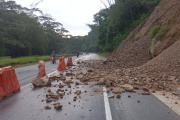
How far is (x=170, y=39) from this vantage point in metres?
13.4

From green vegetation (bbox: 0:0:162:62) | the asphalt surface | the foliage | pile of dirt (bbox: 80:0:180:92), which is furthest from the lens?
the foliage

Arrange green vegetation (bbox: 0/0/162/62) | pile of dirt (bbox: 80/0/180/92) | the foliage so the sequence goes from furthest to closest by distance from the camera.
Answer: the foliage → green vegetation (bbox: 0/0/162/62) → pile of dirt (bbox: 80/0/180/92)

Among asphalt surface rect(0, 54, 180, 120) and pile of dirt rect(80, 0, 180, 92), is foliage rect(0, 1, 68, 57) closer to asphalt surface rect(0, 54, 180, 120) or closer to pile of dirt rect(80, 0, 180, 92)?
pile of dirt rect(80, 0, 180, 92)

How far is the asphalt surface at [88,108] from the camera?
183 inches

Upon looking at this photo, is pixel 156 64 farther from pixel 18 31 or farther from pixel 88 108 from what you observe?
pixel 18 31

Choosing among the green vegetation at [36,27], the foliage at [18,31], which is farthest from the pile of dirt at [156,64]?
the foliage at [18,31]

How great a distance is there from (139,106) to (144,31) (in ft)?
52.9

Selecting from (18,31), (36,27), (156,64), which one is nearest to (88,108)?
(156,64)

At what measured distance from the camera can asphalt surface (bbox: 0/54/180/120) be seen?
15.3 ft

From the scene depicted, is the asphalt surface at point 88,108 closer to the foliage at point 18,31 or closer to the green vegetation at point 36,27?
the green vegetation at point 36,27

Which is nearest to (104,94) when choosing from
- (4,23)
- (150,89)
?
(150,89)

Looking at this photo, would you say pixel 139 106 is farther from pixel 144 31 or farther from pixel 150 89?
pixel 144 31

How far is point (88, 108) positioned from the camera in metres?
5.28

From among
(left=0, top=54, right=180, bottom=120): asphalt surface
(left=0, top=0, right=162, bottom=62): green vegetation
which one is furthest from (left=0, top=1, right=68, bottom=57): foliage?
(left=0, top=54, right=180, bottom=120): asphalt surface
